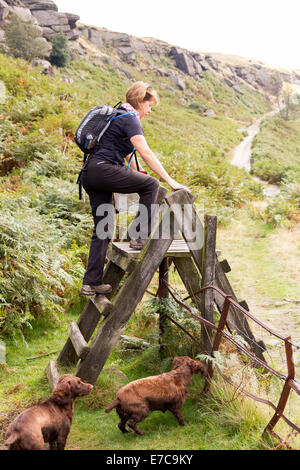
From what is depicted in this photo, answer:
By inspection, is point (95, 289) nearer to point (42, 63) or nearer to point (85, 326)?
point (85, 326)

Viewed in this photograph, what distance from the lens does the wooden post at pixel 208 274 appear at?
394cm

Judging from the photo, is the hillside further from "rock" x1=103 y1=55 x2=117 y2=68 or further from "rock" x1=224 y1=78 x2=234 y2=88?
"rock" x1=224 y1=78 x2=234 y2=88

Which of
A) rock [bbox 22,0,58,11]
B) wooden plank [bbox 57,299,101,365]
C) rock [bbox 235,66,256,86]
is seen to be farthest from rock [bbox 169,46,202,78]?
wooden plank [bbox 57,299,101,365]

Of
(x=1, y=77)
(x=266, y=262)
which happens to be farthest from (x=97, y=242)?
(x=1, y=77)

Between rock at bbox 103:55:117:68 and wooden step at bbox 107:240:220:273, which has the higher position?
rock at bbox 103:55:117:68

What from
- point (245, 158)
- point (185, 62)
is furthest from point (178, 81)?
point (245, 158)

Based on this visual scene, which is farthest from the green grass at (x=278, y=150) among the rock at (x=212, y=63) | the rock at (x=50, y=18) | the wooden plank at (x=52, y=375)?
the rock at (x=212, y=63)

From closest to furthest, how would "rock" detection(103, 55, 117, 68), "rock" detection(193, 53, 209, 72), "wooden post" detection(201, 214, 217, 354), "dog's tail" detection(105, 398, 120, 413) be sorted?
1. "dog's tail" detection(105, 398, 120, 413)
2. "wooden post" detection(201, 214, 217, 354)
3. "rock" detection(103, 55, 117, 68)
4. "rock" detection(193, 53, 209, 72)

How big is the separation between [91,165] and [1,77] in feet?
42.4

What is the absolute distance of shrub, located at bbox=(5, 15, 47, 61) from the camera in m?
38.3

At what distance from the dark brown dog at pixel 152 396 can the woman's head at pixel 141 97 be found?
2473 millimetres

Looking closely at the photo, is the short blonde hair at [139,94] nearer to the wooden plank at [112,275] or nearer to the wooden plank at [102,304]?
the wooden plank at [112,275]

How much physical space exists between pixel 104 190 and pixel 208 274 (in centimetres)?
135

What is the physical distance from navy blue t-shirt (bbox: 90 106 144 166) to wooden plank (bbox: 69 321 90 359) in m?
1.81
